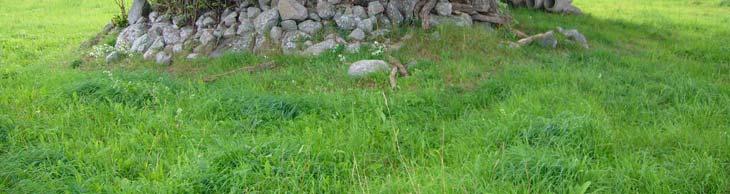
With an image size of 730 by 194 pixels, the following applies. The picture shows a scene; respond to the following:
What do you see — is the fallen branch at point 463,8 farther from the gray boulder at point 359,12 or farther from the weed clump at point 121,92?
the weed clump at point 121,92

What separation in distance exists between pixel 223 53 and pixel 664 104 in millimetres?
5354

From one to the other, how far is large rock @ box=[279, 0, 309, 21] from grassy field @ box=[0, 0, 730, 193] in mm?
859

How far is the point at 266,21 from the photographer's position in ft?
25.8

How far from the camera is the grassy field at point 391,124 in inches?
140

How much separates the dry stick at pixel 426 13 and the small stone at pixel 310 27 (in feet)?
4.76

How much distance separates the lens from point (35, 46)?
9922 mm

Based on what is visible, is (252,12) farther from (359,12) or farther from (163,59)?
(359,12)

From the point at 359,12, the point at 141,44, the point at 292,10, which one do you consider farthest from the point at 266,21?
the point at 141,44

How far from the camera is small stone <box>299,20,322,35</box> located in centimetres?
781

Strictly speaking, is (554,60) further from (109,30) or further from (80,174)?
(109,30)

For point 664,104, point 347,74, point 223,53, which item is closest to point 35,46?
point 223,53

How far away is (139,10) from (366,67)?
4.82 metres

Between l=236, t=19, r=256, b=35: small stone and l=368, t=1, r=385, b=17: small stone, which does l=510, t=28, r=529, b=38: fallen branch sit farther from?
l=236, t=19, r=256, b=35: small stone

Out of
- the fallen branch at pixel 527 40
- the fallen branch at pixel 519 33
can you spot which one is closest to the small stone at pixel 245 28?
the fallen branch at pixel 527 40
